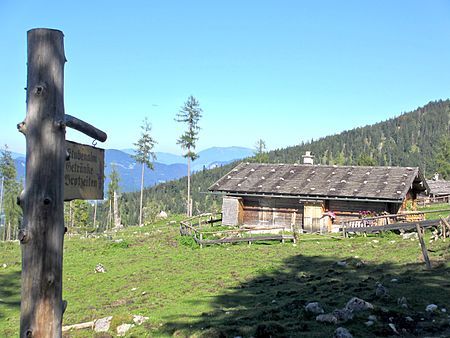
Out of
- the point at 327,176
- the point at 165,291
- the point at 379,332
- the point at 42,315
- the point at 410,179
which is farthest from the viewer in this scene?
the point at 327,176

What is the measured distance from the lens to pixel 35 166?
4262mm

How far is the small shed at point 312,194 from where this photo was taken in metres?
32.0

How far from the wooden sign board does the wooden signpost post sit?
0.16 m

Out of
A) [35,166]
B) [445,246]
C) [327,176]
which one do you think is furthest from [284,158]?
[35,166]

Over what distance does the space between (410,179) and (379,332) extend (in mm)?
26303

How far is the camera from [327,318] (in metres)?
9.94

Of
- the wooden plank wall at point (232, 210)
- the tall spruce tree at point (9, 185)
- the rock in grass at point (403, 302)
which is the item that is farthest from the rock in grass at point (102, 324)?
the tall spruce tree at point (9, 185)

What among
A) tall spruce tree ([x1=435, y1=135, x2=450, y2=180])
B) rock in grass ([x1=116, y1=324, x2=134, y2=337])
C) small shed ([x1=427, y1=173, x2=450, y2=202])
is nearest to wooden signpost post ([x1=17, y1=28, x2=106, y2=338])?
rock in grass ([x1=116, y1=324, x2=134, y2=337])

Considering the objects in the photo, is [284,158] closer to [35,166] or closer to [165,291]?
[165,291]

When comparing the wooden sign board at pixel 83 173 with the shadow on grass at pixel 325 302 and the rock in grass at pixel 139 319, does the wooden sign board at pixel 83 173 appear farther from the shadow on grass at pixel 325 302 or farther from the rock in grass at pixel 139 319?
the rock in grass at pixel 139 319

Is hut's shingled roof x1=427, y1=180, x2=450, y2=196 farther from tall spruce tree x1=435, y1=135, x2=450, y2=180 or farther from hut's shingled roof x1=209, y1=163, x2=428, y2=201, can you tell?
hut's shingled roof x1=209, y1=163, x2=428, y2=201

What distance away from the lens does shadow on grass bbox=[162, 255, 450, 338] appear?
942 centimetres

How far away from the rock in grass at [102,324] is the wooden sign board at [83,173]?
7.89m

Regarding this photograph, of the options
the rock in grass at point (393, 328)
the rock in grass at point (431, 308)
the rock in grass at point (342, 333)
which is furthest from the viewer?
the rock in grass at point (431, 308)
